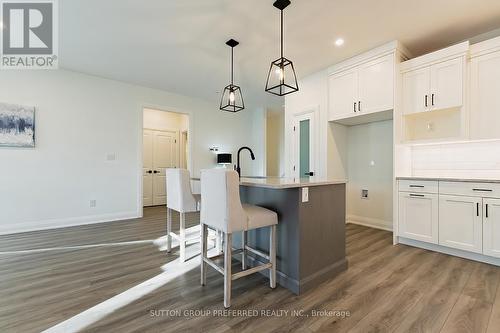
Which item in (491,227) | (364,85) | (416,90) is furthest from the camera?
(364,85)

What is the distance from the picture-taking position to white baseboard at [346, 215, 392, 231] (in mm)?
3955

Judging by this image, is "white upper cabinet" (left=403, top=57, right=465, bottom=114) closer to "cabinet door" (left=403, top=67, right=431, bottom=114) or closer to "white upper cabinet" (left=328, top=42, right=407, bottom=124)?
"cabinet door" (left=403, top=67, right=431, bottom=114)

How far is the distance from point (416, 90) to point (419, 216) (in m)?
1.67

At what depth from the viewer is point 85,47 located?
11.3 feet

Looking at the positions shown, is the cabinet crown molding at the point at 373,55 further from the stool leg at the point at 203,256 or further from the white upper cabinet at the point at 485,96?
the stool leg at the point at 203,256

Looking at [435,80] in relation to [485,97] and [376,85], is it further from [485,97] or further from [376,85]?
[376,85]

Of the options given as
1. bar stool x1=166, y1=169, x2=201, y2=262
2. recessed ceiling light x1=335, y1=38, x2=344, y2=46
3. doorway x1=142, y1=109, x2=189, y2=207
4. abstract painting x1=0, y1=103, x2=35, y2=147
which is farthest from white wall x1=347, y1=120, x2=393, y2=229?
abstract painting x1=0, y1=103, x2=35, y2=147

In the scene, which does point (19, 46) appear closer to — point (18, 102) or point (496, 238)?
point (18, 102)

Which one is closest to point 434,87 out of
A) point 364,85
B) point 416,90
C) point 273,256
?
point 416,90

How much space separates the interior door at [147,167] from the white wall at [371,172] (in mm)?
5143

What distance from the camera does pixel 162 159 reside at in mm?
6961

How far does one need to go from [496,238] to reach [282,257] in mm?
2296

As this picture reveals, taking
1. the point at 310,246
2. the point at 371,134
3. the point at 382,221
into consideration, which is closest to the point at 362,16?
the point at 371,134

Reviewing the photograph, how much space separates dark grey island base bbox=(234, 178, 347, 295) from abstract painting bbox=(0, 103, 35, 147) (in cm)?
402
